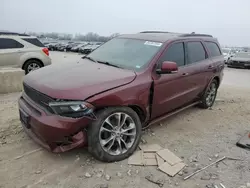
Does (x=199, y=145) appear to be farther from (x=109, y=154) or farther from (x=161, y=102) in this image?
(x=109, y=154)

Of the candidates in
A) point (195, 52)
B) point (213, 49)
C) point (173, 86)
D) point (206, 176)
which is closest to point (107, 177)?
point (206, 176)

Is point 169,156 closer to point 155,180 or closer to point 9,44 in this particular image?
point 155,180

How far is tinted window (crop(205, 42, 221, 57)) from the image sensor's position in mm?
5696

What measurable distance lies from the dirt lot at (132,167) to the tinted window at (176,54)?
1.27 meters

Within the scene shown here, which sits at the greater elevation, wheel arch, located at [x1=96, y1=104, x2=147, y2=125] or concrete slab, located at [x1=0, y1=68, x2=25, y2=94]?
wheel arch, located at [x1=96, y1=104, x2=147, y2=125]

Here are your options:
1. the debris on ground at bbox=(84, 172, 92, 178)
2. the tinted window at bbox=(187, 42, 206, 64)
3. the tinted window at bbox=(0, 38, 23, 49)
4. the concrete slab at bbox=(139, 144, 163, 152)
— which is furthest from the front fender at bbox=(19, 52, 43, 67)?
the debris on ground at bbox=(84, 172, 92, 178)

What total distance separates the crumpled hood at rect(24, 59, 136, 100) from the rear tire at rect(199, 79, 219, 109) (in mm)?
2695

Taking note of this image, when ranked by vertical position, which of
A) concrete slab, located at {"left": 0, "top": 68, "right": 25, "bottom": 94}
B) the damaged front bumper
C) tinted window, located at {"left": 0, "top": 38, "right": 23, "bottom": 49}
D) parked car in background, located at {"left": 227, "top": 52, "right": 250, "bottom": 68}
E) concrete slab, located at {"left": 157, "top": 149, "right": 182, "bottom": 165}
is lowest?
parked car in background, located at {"left": 227, "top": 52, "right": 250, "bottom": 68}

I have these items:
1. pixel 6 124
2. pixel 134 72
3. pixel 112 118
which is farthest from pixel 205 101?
pixel 6 124

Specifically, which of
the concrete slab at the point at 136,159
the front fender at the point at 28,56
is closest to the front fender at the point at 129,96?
the concrete slab at the point at 136,159

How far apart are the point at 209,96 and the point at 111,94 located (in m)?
3.49

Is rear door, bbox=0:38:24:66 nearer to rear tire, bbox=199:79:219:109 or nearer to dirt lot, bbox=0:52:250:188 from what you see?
dirt lot, bbox=0:52:250:188

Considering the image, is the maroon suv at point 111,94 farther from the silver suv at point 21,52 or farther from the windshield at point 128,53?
the silver suv at point 21,52

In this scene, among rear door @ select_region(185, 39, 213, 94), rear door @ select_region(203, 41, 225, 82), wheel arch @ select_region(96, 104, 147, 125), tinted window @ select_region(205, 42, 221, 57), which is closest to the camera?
wheel arch @ select_region(96, 104, 147, 125)
